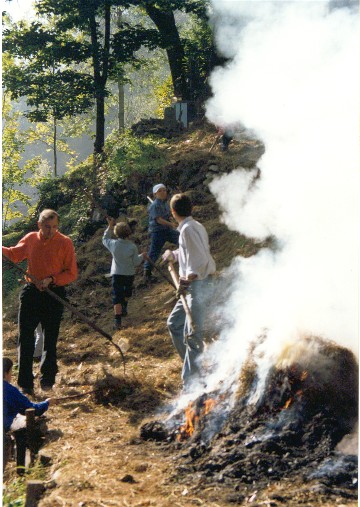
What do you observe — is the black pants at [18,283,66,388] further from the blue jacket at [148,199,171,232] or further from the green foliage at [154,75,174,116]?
the green foliage at [154,75,174,116]

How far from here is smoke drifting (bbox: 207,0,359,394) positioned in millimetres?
5207

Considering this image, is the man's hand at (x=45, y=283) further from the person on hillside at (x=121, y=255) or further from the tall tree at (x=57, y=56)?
the tall tree at (x=57, y=56)

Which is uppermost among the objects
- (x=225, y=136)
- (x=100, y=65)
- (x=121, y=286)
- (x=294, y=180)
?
(x=100, y=65)

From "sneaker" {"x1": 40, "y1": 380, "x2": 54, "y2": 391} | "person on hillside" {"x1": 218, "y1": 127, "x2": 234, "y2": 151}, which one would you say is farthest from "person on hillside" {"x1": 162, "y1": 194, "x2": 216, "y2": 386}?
"person on hillside" {"x1": 218, "y1": 127, "x2": 234, "y2": 151}

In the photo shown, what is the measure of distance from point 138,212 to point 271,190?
4501mm

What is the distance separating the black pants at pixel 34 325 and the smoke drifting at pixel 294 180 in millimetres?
1939

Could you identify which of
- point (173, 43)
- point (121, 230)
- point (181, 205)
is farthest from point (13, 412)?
point (173, 43)

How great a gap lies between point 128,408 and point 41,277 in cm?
177

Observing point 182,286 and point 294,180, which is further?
point 294,180

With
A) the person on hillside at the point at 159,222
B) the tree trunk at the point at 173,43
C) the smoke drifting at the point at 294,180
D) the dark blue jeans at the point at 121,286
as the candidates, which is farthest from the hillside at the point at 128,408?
the tree trunk at the point at 173,43

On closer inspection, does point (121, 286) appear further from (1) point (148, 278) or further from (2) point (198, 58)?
(2) point (198, 58)

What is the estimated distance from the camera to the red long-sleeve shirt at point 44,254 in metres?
6.42

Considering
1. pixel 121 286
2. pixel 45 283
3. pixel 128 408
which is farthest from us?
pixel 121 286

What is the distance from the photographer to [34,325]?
21.3 ft
